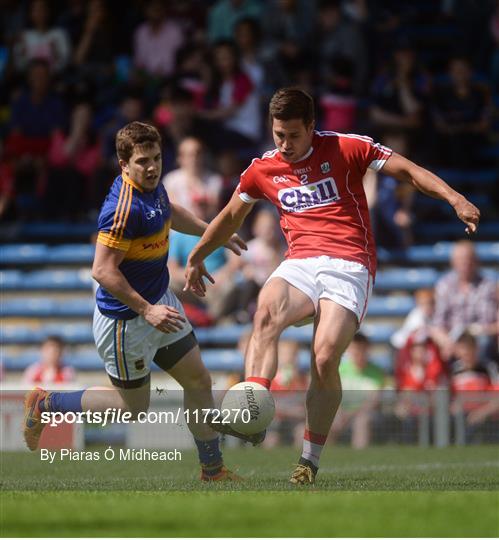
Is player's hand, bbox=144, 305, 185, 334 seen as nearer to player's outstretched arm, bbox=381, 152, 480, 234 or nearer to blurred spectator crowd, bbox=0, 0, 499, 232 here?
player's outstretched arm, bbox=381, 152, 480, 234

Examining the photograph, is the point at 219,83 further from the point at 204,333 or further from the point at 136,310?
the point at 136,310

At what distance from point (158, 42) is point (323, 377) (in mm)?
11015

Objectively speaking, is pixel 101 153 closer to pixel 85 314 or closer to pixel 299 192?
pixel 85 314

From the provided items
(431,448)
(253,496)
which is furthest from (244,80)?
(253,496)

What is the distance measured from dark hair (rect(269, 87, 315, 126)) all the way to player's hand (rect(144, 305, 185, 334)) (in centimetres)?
134

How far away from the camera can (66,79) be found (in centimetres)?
1889

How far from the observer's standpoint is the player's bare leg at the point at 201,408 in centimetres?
864

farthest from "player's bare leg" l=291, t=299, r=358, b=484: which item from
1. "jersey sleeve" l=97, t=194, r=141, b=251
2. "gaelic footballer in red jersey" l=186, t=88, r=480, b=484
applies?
"jersey sleeve" l=97, t=194, r=141, b=251

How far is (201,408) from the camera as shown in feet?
28.5

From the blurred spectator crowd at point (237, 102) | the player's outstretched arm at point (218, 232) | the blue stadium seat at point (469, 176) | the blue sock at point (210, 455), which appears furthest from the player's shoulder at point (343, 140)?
the blue stadium seat at point (469, 176)

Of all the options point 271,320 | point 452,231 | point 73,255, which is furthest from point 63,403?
point 452,231

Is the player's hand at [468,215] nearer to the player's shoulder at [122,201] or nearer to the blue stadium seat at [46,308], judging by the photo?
the player's shoulder at [122,201]

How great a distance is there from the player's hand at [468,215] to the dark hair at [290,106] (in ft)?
3.65

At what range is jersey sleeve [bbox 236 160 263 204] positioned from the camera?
8.83 meters
